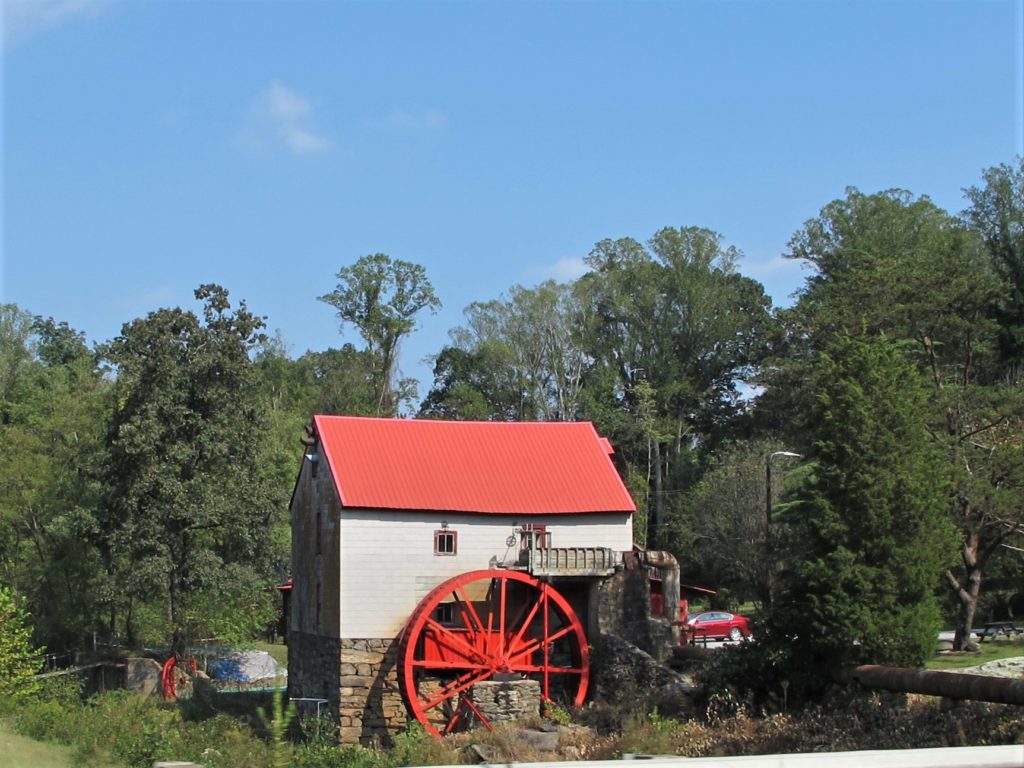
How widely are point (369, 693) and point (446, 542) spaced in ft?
14.5

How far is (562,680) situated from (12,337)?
44.1 m

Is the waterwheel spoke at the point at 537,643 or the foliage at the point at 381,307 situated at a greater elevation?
the foliage at the point at 381,307

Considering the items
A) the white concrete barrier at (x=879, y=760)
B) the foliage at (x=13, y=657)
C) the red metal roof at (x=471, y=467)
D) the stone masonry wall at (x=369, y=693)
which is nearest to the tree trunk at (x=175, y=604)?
the foliage at (x=13, y=657)

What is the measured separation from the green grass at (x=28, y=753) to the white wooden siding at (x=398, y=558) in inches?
398

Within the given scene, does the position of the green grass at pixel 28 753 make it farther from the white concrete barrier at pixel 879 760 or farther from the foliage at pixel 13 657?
the white concrete barrier at pixel 879 760

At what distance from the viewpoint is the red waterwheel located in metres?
31.7

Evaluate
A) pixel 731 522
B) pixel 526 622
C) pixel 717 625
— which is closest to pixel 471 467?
pixel 526 622

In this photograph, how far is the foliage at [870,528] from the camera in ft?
78.4

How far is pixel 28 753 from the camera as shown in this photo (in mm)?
18078

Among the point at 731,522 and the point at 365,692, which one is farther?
the point at 731,522

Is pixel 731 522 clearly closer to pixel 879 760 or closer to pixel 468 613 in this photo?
pixel 468 613

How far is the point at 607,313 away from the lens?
63219mm

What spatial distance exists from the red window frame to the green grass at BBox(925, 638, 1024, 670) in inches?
484

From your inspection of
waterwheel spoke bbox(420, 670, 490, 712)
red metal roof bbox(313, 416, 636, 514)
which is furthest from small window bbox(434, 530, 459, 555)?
waterwheel spoke bbox(420, 670, 490, 712)
